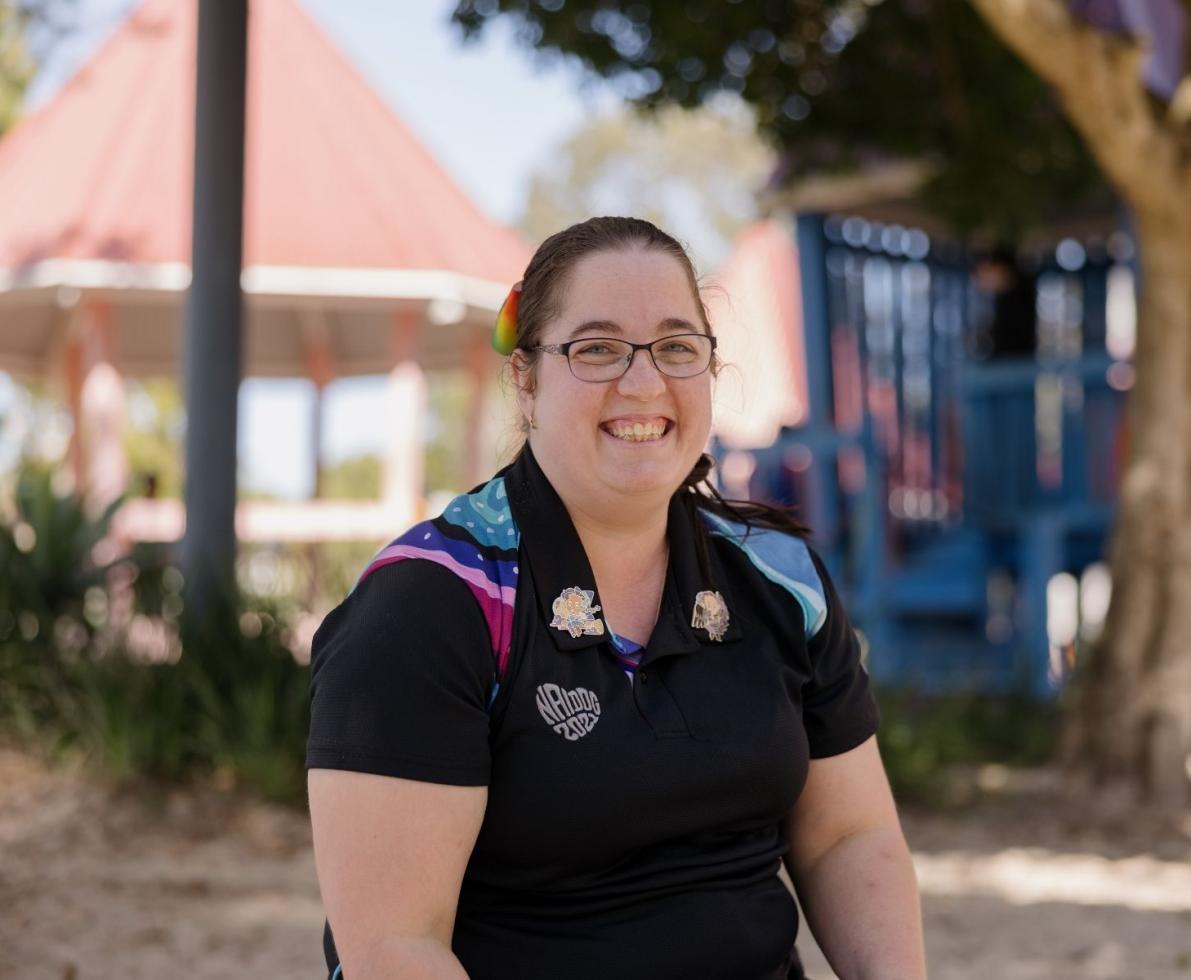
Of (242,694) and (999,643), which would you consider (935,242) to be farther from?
(242,694)

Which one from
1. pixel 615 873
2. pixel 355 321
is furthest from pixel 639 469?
pixel 355 321

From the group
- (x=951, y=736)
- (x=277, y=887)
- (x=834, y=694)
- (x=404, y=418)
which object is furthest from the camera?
(x=404, y=418)

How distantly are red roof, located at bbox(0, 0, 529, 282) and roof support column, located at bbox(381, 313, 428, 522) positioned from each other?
0.66 meters

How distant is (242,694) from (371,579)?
411cm

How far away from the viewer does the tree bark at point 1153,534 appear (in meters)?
6.15

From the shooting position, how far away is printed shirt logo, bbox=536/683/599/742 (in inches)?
81.5

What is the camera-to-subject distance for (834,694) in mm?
2395

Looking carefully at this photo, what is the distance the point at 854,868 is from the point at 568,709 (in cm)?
61

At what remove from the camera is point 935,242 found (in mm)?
11914

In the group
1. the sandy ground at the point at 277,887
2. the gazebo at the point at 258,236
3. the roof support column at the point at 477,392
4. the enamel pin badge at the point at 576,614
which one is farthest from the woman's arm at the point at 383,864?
the roof support column at the point at 477,392

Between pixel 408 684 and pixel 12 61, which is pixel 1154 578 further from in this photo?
pixel 12 61

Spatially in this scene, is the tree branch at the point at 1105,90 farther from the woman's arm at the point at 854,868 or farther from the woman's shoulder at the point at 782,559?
the woman's arm at the point at 854,868

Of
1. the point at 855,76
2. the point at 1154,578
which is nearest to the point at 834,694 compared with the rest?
the point at 1154,578

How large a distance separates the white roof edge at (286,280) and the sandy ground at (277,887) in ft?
18.2
